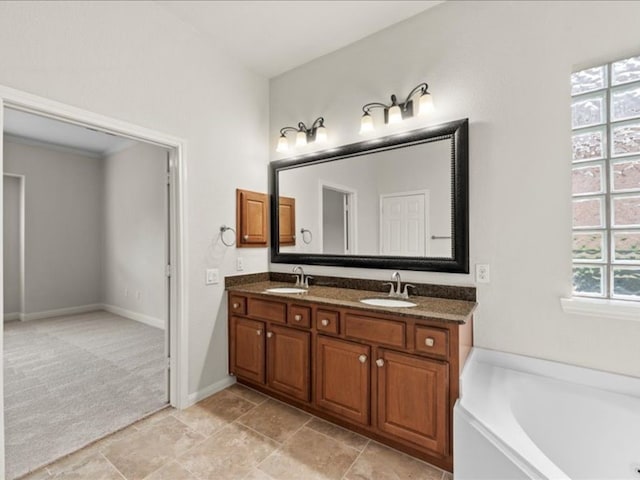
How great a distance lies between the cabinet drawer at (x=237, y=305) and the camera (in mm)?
2526

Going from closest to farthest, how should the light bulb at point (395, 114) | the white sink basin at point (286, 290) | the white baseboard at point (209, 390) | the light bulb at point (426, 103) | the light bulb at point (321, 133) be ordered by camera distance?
the light bulb at point (426, 103) → the light bulb at point (395, 114) → the white baseboard at point (209, 390) → the white sink basin at point (286, 290) → the light bulb at point (321, 133)

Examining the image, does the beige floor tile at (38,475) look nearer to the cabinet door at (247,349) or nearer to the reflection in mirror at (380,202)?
the cabinet door at (247,349)

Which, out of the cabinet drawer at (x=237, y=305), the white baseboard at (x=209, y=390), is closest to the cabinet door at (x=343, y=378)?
the cabinet drawer at (x=237, y=305)

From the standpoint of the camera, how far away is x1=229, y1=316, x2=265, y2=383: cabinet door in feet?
7.92

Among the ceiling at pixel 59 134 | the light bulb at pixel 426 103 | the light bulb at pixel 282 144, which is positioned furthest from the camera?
the ceiling at pixel 59 134

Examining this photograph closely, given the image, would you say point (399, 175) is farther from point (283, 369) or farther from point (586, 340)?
point (283, 369)

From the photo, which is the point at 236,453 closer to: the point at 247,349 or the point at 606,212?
the point at 247,349

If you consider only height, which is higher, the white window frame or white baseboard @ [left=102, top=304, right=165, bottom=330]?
the white window frame

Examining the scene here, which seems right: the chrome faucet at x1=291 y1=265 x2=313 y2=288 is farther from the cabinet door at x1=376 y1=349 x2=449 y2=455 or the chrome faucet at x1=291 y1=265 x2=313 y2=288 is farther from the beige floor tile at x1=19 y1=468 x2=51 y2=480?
the beige floor tile at x1=19 y1=468 x2=51 y2=480

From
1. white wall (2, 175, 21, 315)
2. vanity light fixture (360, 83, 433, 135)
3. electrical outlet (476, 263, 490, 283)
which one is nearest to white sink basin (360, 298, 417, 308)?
electrical outlet (476, 263, 490, 283)

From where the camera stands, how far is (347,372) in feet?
6.38

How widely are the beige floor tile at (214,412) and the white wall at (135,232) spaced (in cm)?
226

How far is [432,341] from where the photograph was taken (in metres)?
1.63

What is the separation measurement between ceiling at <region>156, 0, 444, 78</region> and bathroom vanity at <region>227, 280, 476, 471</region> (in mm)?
2071
